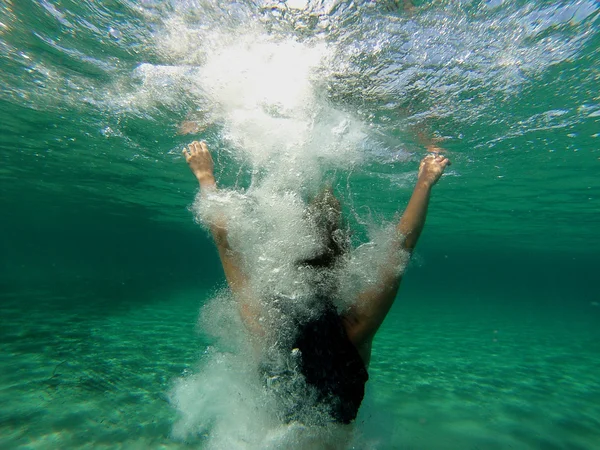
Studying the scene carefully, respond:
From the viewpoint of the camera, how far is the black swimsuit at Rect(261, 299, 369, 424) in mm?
3049

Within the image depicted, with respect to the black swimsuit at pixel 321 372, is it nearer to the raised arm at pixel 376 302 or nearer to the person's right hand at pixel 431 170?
the raised arm at pixel 376 302

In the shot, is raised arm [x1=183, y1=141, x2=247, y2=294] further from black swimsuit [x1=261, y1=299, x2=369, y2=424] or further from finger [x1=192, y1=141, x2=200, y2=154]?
black swimsuit [x1=261, y1=299, x2=369, y2=424]

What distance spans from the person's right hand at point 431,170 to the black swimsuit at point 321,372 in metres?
2.30

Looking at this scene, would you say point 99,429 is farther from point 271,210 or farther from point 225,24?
point 225,24

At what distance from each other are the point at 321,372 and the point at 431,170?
300 cm

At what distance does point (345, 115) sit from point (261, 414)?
370 inches

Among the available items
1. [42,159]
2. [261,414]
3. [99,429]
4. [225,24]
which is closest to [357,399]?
[261,414]

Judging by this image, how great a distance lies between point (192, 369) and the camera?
36.6ft

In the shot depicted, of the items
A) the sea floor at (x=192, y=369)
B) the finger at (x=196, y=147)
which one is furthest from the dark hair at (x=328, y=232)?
the sea floor at (x=192, y=369)

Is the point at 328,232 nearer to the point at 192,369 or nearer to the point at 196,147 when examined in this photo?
the point at 196,147

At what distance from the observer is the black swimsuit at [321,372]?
305 centimetres

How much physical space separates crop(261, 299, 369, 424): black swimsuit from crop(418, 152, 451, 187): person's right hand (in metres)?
2.30

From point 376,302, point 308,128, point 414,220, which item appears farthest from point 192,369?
point 414,220

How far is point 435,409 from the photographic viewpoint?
28.3 ft
